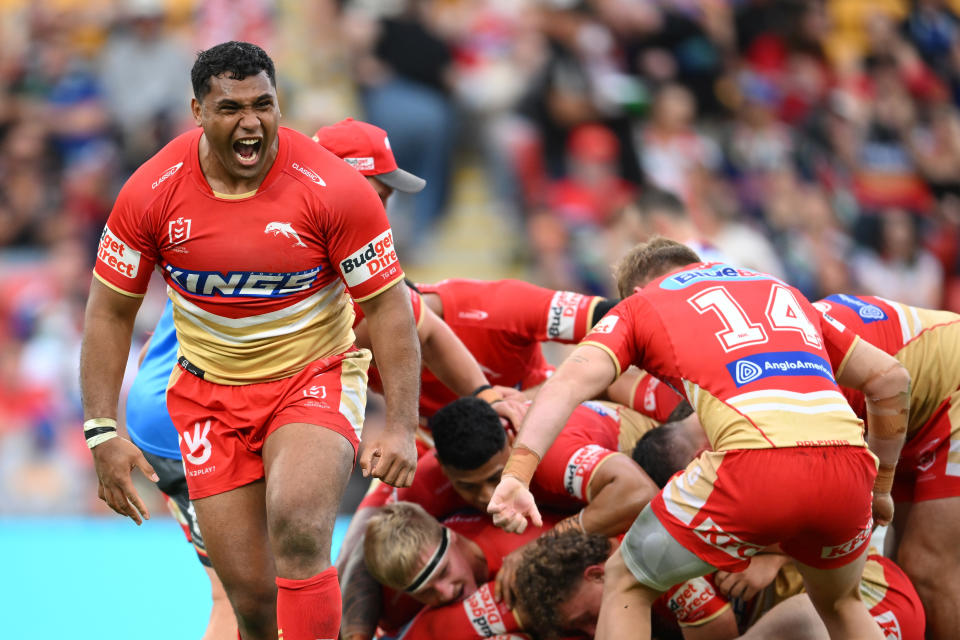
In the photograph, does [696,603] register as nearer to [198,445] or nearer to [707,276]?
[707,276]

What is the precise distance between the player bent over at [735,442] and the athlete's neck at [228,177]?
1.14 m

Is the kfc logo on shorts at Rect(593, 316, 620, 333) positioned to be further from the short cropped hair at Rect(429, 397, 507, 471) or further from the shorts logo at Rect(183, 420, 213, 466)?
the shorts logo at Rect(183, 420, 213, 466)

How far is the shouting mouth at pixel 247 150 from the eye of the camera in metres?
3.61

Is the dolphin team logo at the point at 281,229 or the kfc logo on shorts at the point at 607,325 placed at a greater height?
the dolphin team logo at the point at 281,229

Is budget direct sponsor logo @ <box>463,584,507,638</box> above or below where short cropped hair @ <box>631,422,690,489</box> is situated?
below

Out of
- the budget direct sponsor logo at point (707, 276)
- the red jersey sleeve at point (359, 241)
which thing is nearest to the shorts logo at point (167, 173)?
the red jersey sleeve at point (359, 241)

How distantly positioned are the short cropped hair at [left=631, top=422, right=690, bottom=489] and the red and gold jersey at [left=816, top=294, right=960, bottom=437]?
0.75 meters

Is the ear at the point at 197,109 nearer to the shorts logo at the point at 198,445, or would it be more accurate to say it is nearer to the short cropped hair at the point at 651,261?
the shorts logo at the point at 198,445

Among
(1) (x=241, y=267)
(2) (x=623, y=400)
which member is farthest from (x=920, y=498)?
(1) (x=241, y=267)

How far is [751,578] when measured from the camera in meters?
4.29

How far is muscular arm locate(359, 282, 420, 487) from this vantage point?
146 inches

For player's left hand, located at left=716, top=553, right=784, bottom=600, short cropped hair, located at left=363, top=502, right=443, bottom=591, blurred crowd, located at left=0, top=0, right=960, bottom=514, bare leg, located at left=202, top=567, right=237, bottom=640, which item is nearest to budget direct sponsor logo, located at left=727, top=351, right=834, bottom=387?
player's left hand, located at left=716, top=553, right=784, bottom=600

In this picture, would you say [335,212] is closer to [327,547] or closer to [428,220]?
[327,547]

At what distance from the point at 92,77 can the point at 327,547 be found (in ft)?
28.5
